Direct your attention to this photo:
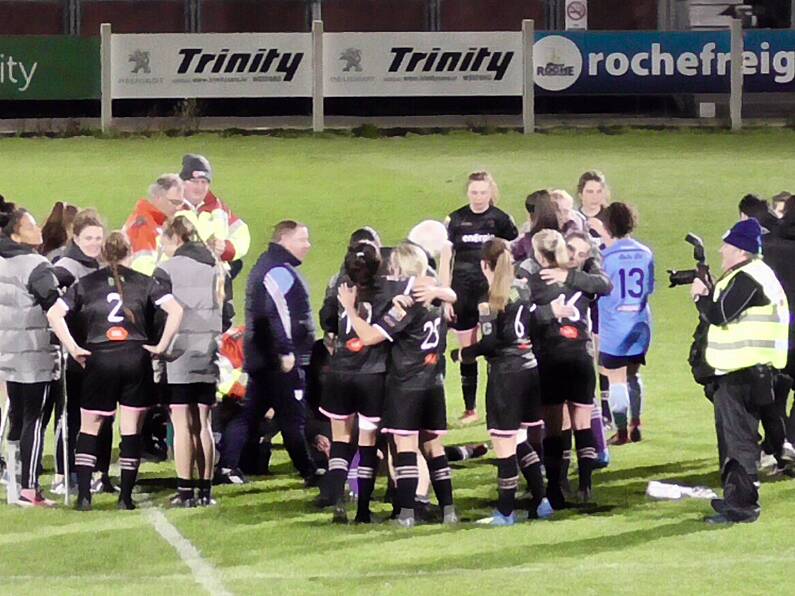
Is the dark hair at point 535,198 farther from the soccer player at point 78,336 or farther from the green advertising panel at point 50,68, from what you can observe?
the green advertising panel at point 50,68

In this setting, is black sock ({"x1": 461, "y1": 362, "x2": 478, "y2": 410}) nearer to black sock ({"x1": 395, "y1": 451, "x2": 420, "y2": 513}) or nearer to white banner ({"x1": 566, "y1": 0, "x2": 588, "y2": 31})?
black sock ({"x1": 395, "y1": 451, "x2": 420, "y2": 513})

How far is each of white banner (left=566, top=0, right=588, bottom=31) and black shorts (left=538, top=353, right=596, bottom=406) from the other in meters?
22.0

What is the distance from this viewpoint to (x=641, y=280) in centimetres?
1301

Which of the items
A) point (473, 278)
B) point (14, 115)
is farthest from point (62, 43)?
point (473, 278)

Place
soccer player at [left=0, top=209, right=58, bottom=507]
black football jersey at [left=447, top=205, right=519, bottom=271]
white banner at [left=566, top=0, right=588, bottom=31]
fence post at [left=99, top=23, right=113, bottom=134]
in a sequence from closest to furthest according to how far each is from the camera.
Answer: soccer player at [left=0, top=209, right=58, bottom=507], black football jersey at [left=447, top=205, right=519, bottom=271], fence post at [left=99, top=23, right=113, bottom=134], white banner at [left=566, top=0, right=588, bottom=31]

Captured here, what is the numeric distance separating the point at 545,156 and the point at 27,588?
58.5 feet

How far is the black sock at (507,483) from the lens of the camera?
10.6m

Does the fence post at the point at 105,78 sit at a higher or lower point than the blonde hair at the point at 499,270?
higher

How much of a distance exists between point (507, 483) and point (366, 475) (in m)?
0.82

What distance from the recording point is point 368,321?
10.6m

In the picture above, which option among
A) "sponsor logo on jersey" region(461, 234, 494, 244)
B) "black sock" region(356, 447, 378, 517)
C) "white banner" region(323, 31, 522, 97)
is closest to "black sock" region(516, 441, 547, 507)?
"black sock" region(356, 447, 378, 517)

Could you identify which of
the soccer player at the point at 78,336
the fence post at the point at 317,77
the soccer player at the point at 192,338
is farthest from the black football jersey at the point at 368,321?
the fence post at the point at 317,77

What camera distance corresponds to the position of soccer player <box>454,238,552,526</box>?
34.6 ft

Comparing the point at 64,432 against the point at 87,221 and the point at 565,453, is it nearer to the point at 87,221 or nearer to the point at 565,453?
the point at 87,221
